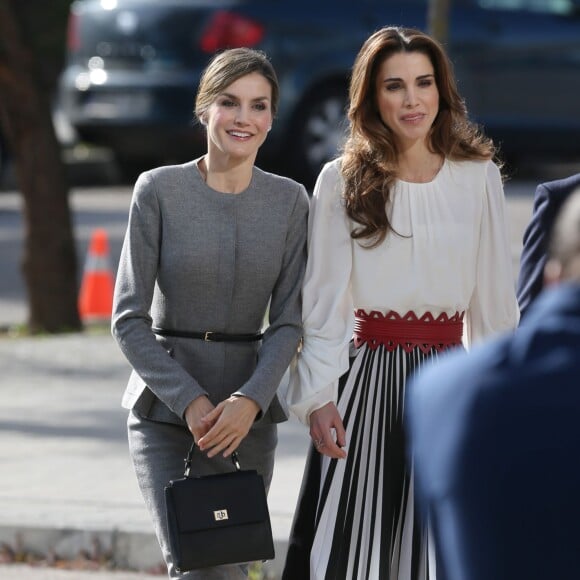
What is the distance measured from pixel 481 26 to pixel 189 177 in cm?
1013

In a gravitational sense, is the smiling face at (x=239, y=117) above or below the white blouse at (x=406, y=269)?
above

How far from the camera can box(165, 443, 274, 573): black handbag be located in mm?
3732

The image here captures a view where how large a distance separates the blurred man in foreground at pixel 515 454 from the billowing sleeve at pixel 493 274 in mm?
2012

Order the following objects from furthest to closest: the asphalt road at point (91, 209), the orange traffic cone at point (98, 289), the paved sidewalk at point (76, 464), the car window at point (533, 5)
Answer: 1. the car window at point (533, 5)
2. the asphalt road at point (91, 209)
3. the orange traffic cone at point (98, 289)
4. the paved sidewalk at point (76, 464)

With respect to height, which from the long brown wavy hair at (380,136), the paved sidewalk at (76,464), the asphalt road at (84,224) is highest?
the long brown wavy hair at (380,136)

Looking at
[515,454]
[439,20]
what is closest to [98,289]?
[439,20]

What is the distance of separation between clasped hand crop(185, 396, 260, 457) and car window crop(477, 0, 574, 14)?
10511 mm

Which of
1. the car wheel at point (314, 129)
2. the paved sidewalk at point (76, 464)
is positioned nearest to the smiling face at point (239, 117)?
the paved sidewalk at point (76, 464)

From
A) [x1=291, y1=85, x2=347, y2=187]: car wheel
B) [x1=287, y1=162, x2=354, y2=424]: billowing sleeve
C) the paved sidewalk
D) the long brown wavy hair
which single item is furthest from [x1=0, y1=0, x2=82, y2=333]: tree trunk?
[x1=287, y1=162, x2=354, y2=424]: billowing sleeve

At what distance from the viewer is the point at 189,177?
3969 millimetres

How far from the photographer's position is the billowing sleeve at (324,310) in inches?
156

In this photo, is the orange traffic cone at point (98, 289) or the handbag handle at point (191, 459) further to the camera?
the orange traffic cone at point (98, 289)

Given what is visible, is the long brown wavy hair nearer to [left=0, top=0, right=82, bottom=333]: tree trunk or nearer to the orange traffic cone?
[left=0, top=0, right=82, bottom=333]: tree trunk

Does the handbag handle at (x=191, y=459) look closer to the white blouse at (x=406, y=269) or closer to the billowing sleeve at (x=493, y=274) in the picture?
the white blouse at (x=406, y=269)
